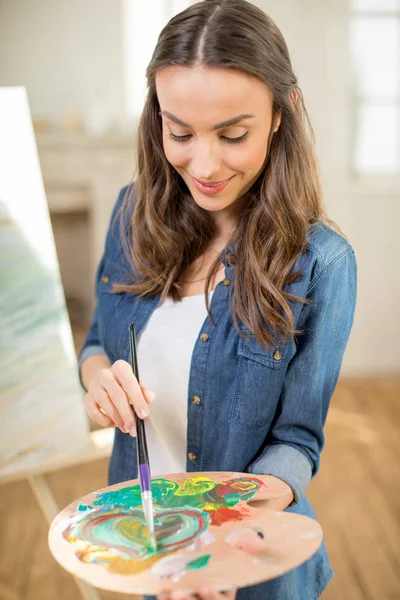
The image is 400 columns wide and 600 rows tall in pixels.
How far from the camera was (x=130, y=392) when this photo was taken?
0.98 m

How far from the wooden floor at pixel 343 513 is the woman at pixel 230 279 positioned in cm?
115

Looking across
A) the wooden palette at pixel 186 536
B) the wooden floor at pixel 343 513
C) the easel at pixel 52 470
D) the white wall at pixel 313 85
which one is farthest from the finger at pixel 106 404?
the white wall at pixel 313 85

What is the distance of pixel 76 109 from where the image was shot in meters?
4.45

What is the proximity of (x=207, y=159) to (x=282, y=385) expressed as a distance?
1.25 ft

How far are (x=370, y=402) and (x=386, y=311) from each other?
57 centimetres

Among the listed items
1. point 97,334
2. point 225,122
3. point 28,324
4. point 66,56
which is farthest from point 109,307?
point 66,56

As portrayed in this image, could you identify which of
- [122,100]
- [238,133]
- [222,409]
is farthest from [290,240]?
[122,100]

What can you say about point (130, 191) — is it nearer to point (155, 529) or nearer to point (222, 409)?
point (222, 409)

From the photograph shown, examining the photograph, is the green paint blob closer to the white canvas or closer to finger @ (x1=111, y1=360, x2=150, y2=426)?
finger @ (x1=111, y1=360, x2=150, y2=426)

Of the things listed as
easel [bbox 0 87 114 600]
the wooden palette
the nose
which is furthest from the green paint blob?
easel [bbox 0 87 114 600]

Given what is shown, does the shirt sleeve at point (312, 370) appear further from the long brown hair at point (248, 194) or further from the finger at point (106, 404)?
the finger at point (106, 404)

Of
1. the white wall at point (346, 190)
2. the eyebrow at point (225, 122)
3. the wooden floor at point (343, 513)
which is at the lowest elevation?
the wooden floor at point (343, 513)

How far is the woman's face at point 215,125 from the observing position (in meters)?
0.96

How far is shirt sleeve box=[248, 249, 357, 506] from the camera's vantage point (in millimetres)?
1058
